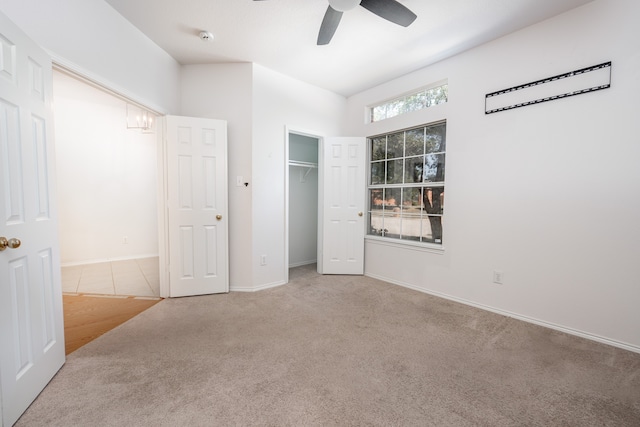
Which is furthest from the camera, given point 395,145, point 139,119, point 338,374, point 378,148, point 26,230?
point 139,119

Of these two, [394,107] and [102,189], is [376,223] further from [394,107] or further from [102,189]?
[102,189]

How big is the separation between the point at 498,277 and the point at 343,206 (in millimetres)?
2118

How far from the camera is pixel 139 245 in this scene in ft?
17.0

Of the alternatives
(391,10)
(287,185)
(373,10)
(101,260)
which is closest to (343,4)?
(373,10)

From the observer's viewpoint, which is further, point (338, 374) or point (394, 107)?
point (394, 107)

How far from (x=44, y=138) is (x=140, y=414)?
1717 millimetres

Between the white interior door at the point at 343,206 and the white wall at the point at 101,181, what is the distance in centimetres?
366

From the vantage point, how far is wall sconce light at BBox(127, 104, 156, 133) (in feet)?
14.7

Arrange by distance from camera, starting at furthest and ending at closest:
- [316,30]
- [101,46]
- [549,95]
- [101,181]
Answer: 1. [101,181]
2. [316,30]
3. [549,95]
4. [101,46]

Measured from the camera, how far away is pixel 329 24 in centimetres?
216

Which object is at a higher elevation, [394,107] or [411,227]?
[394,107]

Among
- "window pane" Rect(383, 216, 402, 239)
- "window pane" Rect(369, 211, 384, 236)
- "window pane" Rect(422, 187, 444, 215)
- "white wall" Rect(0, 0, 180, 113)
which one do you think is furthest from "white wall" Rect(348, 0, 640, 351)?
"white wall" Rect(0, 0, 180, 113)

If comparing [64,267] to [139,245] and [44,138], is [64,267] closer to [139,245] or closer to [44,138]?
[139,245]

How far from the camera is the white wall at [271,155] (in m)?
3.31
